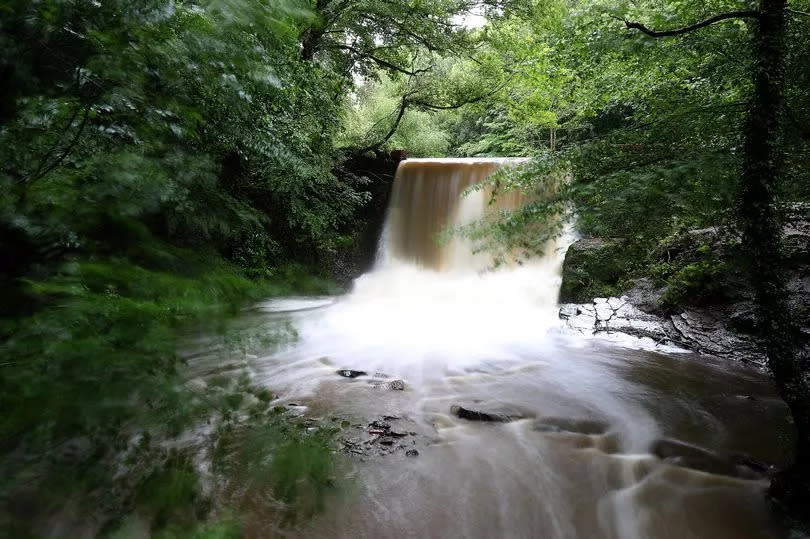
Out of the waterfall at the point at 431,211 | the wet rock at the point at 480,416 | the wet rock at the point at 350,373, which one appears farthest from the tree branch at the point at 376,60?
the wet rock at the point at 480,416

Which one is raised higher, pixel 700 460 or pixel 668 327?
pixel 668 327

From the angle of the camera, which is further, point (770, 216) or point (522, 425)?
point (522, 425)

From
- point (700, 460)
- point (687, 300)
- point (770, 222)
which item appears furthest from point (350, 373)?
point (687, 300)

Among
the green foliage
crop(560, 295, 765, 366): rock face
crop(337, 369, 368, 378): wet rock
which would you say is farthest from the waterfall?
crop(337, 369, 368, 378): wet rock

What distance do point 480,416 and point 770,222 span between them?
2.79m

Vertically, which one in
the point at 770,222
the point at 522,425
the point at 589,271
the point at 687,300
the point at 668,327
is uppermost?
the point at 770,222

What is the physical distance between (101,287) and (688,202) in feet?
11.8

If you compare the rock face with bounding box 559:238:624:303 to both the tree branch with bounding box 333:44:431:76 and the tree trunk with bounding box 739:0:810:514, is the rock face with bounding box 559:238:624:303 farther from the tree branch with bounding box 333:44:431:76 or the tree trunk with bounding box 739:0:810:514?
the tree trunk with bounding box 739:0:810:514

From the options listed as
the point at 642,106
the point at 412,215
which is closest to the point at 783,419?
the point at 642,106

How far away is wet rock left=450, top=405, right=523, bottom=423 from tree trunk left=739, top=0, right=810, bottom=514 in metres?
2.17

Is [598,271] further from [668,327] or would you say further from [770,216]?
[770,216]

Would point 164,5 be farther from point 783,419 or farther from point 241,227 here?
point 783,419

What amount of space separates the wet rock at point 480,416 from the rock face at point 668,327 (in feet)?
12.1

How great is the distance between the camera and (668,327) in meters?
7.24
